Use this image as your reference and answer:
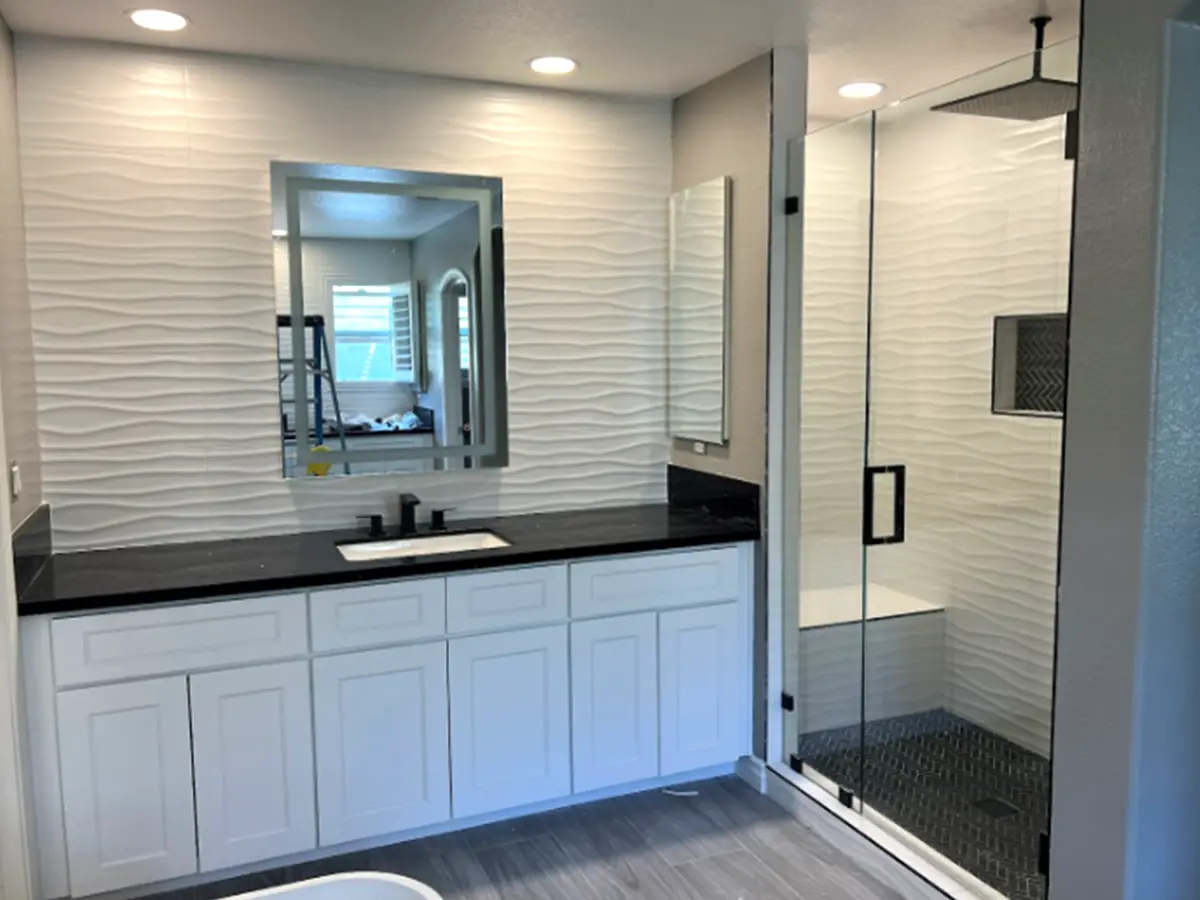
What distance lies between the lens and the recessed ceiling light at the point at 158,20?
245cm

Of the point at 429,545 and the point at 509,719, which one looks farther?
the point at 429,545

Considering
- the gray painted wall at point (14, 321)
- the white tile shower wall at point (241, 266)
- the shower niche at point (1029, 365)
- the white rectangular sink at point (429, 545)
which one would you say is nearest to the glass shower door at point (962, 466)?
the shower niche at point (1029, 365)

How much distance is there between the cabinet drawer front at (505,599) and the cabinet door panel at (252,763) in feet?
1.46

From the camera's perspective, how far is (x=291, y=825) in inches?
101

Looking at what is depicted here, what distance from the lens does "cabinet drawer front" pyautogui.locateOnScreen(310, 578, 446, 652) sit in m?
2.53

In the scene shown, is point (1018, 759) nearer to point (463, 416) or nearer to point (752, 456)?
point (752, 456)

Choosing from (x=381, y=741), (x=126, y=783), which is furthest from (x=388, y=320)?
(x=126, y=783)

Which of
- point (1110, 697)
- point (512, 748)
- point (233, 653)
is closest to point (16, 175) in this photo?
point (233, 653)

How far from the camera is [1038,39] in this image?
9.03 ft

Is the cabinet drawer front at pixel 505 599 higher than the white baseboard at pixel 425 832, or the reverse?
the cabinet drawer front at pixel 505 599

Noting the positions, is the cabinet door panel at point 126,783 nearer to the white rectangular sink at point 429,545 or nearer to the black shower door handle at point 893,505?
the white rectangular sink at point 429,545

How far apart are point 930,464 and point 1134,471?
144 centimetres

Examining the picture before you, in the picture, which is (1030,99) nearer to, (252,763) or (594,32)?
(594,32)

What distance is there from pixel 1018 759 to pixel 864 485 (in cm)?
108
